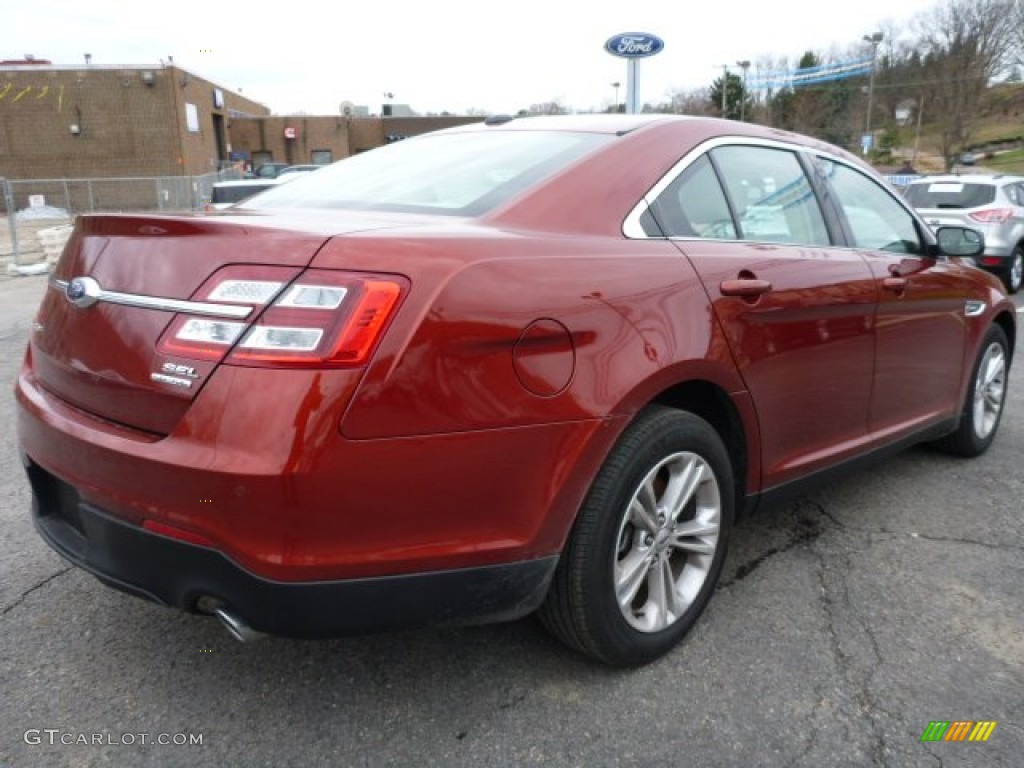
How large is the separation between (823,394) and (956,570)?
87 cm

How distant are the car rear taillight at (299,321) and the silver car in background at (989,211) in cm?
1118

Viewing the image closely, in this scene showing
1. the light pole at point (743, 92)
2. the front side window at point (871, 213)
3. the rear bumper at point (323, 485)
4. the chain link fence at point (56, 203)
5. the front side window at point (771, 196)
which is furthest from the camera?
the light pole at point (743, 92)

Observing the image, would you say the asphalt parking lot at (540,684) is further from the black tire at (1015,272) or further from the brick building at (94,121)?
the brick building at (94,121)

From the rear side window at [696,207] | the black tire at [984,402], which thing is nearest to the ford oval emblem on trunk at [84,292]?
the rear side window at [696,207]

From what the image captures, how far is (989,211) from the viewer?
1159 centimetres

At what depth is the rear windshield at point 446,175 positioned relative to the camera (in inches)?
97.4

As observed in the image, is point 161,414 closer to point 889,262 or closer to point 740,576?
point 740,576

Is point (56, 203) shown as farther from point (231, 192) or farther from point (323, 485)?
point (323, 485)

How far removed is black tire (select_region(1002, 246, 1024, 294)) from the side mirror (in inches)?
345

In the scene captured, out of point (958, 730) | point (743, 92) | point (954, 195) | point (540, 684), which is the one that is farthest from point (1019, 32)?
point (540, 684)

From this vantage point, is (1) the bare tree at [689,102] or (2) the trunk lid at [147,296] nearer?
(2) the trunk lid at [147,296]

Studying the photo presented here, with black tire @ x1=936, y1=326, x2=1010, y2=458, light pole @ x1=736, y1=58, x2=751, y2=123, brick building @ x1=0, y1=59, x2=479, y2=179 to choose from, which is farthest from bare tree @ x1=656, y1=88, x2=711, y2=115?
black tire @ x1=936, y1=326, x2=1010, y2=458

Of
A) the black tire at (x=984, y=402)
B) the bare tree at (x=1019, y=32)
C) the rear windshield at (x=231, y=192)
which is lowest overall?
the black tire at (x=984, y=402)

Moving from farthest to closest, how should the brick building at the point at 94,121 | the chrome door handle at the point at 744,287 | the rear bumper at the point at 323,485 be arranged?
the brick building at the point at 94,121, the chrome door handle at the point at 744,287, the rear bumper at the point at 323,485
